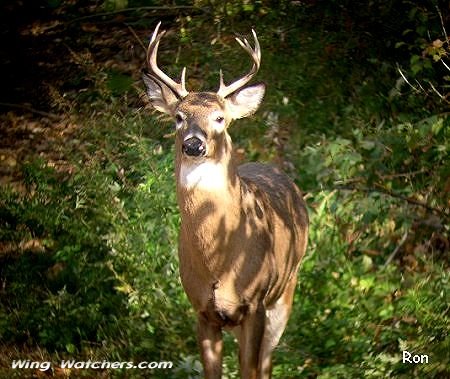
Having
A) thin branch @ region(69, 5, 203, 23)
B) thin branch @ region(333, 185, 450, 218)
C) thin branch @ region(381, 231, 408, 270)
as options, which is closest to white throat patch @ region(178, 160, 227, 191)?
thin branch @ region(333, 185, 450, 218)

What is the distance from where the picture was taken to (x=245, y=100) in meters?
5.20

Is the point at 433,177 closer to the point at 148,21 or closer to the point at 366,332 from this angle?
the point at 366,332

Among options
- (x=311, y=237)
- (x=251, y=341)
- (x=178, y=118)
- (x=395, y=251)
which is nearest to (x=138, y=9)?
(x=311, y=237)

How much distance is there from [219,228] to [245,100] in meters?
0.70

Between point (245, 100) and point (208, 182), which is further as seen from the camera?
point (245, 100)

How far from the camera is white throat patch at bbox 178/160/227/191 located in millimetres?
4730

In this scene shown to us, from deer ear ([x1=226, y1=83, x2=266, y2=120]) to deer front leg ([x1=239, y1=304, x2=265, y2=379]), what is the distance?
0.95 m

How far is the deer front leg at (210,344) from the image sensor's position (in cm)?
505

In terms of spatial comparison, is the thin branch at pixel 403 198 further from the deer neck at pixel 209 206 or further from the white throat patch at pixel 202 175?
the white throat patch at pixel 202 175

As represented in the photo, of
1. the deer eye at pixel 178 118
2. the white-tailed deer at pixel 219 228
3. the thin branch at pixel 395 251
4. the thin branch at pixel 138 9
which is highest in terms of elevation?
the deer eye at pixel 178 118

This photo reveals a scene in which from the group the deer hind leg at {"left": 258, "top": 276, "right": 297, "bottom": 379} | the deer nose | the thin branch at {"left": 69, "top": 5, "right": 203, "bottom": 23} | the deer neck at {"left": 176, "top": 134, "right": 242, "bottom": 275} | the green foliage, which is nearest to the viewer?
the deer nose

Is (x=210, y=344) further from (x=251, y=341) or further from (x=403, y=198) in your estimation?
(x=403, y=198)

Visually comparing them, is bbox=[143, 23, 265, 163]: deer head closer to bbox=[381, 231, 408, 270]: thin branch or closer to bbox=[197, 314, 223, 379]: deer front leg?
bbox=[197, 314, 223, 379]: deer front leg

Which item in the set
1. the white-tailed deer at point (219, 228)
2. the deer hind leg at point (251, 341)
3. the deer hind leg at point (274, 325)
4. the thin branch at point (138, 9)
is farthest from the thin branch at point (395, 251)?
the thin branch at point (138, 9)
